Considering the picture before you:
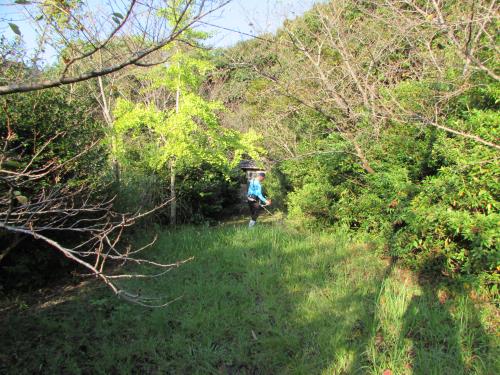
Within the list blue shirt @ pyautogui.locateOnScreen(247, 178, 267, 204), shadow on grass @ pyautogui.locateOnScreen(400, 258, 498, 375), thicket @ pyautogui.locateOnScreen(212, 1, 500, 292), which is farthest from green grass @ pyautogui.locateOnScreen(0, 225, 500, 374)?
blue shirt @ pyautogui.locateOnScreen(247, 178, 267, 204)

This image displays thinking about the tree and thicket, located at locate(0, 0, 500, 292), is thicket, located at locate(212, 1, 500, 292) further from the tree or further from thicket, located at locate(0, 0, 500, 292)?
the tree

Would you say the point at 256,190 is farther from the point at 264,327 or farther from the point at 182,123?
the point at 264,327

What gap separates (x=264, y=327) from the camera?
3670 mm

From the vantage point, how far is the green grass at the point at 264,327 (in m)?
3.12

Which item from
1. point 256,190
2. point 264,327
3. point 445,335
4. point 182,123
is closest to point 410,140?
point 445,335

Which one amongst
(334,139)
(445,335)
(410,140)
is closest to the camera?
(445,335)

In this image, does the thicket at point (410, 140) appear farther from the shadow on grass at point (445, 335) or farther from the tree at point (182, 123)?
the tree at point (182, 123)

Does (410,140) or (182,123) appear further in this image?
(182,123)

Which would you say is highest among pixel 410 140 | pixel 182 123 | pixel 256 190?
pixel 182 123

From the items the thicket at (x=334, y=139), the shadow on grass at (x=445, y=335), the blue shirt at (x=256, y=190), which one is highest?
the thicket at (x=334, y=139)

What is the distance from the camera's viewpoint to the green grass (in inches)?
123

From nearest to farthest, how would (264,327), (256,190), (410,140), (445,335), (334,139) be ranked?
(445,335), (264,327), (410,140), (334,139), (256,190)

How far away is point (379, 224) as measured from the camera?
6.00m

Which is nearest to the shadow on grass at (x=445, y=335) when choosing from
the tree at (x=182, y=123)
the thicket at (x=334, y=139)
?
the thicket at (x=334, y=139)
